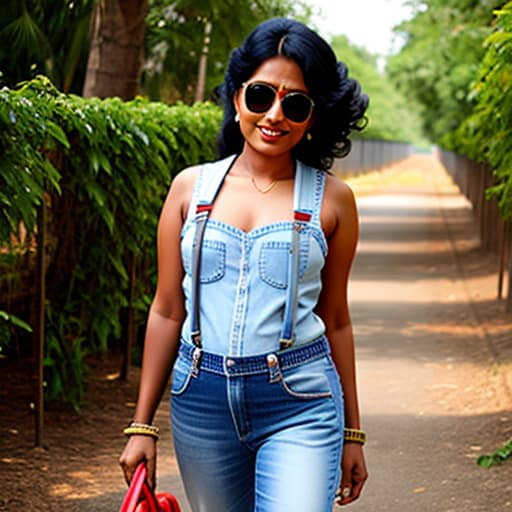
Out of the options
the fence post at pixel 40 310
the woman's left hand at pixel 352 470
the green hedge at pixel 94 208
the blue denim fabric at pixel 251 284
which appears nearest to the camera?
the blue denim fabric at pixel 251 284

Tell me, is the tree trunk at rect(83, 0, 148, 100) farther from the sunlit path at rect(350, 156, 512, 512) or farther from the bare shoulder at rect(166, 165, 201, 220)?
the bare shoulder at rect(166, 165, 201, 220)

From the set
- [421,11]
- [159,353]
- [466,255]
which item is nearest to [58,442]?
[159,353]

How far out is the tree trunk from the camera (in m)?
11.5

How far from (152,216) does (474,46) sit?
13.1 meters

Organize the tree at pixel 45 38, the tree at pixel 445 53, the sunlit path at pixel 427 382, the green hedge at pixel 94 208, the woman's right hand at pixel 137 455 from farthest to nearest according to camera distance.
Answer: the tree at pixel 445 53 → the tree at pixel 45 38 → the green hedge at pixel 94 208 → the sunlit path at pixel 427 382 → the woman's right hand at pixel 137 455

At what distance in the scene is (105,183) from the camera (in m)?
7.82

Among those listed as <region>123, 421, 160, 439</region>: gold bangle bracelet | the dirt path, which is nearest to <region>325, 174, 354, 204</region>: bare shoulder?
<region>123, 421, 160, 439</region>: gold bangle bracelet

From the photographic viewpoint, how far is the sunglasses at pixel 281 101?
10.8ft

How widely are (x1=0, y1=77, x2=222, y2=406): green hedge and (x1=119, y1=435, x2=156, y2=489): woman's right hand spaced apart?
3321 mm

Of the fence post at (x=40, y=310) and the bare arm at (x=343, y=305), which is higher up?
the bare arm at (x=343, y=305)

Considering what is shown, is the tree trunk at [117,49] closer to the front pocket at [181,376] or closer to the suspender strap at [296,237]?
the suspender strap at [296,237]

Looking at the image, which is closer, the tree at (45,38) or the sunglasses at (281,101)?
the sunglasses at (281,101)

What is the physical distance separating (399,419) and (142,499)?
18.2ft

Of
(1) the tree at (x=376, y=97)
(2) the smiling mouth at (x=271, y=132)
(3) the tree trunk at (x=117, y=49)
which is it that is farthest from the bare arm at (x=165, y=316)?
(1) the tree at (x=376, y=97)
